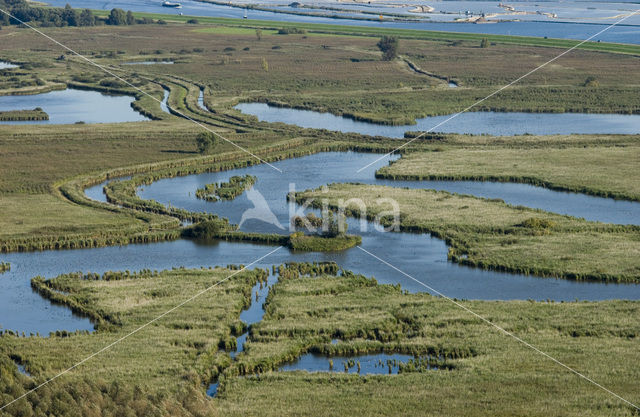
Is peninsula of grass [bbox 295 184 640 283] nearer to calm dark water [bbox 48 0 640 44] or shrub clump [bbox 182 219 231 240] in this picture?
shrub clump [bbox 182 219 231 240]

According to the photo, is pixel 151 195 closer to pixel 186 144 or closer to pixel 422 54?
pixel 186 144

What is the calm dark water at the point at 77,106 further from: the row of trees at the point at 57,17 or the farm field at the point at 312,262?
the row of trees at the point at 57,17

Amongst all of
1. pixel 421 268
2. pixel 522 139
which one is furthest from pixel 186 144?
pixel 421 268

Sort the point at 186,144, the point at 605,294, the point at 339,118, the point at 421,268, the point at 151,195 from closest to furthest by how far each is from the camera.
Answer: the point at 605,294, the point at 421,268, the point at 151,195, the point at 186,144, the point at 339,118

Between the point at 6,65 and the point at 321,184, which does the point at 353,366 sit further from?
the point at 6,65

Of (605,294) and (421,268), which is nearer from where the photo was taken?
(605,294)

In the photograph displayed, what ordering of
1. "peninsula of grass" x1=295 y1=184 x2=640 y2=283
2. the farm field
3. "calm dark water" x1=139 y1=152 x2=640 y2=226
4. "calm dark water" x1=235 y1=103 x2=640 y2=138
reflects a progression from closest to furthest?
the farm field < "peninsula of grass" x1=295 y1=184 x2=640 y2=283 < "calm dark water" x1=139 y1=152 x2=640 y2=226 < "calm dark water" x1=235 y1=103 x2=640 y2=138

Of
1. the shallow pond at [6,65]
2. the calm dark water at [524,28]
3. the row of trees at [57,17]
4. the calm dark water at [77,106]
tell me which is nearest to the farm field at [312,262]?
the calm dark water at [77,106]

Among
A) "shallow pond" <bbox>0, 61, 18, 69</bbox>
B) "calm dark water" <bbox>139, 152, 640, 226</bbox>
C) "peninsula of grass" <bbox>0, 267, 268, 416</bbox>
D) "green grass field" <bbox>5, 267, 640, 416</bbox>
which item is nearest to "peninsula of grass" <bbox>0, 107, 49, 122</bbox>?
"calm dark water" <bbox>139, 152, 640, 226</bbox>
